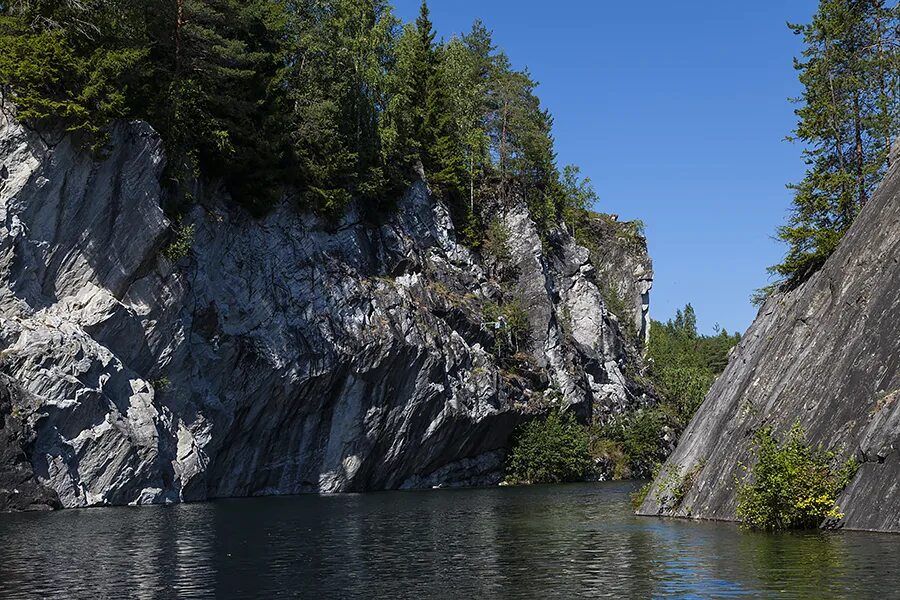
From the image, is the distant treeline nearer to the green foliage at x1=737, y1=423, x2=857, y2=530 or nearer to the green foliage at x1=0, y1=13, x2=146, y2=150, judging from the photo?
the green foliage at x1=0, y1=13, x2=146, y2=150

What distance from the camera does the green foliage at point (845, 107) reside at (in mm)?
40344

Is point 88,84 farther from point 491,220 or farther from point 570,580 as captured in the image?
point 491,220

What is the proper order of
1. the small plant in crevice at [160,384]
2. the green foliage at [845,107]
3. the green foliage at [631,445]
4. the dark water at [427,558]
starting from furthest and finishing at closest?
1. the green foliage at [631,445]
2. the small plant in crevice at [160,384]
3. the green foliage at [845,107]
4. the dark water at [427,558]

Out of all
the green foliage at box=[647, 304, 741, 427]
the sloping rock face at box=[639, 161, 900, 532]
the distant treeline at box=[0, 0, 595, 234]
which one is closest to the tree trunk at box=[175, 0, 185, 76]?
the distant treeline at box=[0, 0, 595, 234]

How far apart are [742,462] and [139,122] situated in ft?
138

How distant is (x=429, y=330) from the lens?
79938 mm

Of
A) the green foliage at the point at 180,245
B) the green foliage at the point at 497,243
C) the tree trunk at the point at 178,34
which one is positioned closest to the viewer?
the green foliage at the point at 180,245

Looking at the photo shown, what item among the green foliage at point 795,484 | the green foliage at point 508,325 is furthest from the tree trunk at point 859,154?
the green foliage at point 508,325

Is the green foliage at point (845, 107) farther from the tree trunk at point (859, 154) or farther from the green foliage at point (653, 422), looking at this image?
the green foliage at point (653, 422)

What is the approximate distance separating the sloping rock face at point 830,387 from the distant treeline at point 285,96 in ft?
126

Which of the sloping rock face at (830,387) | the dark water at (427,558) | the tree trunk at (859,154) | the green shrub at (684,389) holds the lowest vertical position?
the dark water at (427,558)

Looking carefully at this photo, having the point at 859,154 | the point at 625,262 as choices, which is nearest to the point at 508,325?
the point at 625,262

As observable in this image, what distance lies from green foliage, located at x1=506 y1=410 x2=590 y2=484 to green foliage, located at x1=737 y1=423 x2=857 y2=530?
2275 inches

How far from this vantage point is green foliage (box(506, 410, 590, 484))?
87250mm
